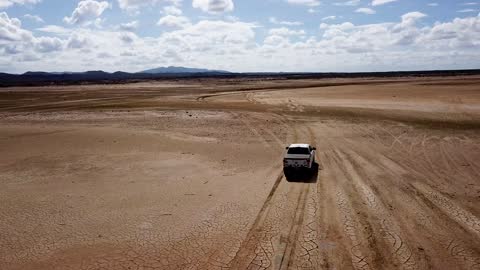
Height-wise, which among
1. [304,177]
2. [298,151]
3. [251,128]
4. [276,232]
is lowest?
[276,232]

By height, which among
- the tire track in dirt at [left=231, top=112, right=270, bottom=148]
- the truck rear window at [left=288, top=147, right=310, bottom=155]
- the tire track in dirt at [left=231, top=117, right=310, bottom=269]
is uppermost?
the truck rear window at [left=288, top=147, right=310, bottom=155]

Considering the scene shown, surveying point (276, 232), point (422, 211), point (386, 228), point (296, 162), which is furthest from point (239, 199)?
point (422, 211)

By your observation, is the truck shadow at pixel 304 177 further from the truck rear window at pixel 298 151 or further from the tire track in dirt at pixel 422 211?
the tire track in dirt at pixel 422 211

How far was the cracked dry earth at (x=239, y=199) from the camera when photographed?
1182cm

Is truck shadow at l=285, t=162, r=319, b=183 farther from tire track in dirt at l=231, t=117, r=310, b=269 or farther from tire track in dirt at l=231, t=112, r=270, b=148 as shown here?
tire track in dirt at l=231, t=112, r=270, b=148

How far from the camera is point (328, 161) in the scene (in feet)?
74.7

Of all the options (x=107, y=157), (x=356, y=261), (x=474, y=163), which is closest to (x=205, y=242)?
(x=356, y=261)

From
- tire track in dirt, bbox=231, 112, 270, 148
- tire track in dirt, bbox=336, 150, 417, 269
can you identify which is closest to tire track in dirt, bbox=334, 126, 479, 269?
tire track in dirt, bbox=336, 150, 417, 269

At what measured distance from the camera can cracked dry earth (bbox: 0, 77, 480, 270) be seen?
11820 millimetres

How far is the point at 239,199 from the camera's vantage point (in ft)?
54.7

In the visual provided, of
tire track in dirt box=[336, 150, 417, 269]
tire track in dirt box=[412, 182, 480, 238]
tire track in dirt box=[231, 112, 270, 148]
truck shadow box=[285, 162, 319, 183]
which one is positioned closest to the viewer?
tire track in dirt box=[336, 150, 417, 269]

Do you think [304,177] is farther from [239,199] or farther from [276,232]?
[276,232]

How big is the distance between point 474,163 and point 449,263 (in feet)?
43.8

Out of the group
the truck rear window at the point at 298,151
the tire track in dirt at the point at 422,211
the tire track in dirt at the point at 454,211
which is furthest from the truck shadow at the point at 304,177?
the tire track in dirt at the point at 454,211
